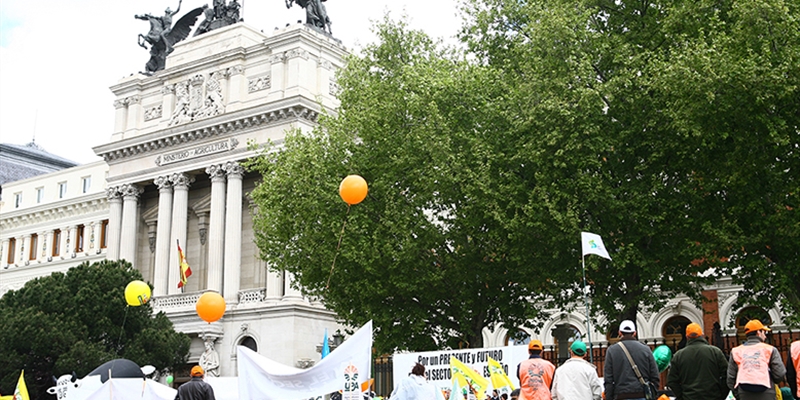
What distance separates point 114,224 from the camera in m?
53.1

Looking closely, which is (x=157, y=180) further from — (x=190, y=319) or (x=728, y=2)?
(x=728, y=2)

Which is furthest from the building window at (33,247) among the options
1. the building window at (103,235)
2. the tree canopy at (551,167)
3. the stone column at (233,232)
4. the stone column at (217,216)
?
the tree canopy at (551,167)

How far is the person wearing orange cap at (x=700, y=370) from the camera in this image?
1295 cm

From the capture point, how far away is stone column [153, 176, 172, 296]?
49.6 m

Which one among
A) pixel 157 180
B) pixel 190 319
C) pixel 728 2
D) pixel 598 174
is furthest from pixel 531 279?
pixel 157 180

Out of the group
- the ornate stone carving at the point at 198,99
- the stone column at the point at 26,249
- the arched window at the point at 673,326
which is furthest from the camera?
the stone column at the point at 26,249

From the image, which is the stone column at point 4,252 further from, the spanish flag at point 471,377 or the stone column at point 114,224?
the spanish flag at point 471,377

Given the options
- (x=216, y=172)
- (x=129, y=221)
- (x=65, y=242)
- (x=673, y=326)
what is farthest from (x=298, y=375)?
(x=65, y=242)

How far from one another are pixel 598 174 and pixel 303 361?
2250cm

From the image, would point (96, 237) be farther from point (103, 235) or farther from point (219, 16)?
point (219, 16)

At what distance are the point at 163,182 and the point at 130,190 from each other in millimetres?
3148

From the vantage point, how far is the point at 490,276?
95.1 feet

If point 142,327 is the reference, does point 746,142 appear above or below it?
above

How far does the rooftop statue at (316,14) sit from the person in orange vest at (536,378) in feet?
123
